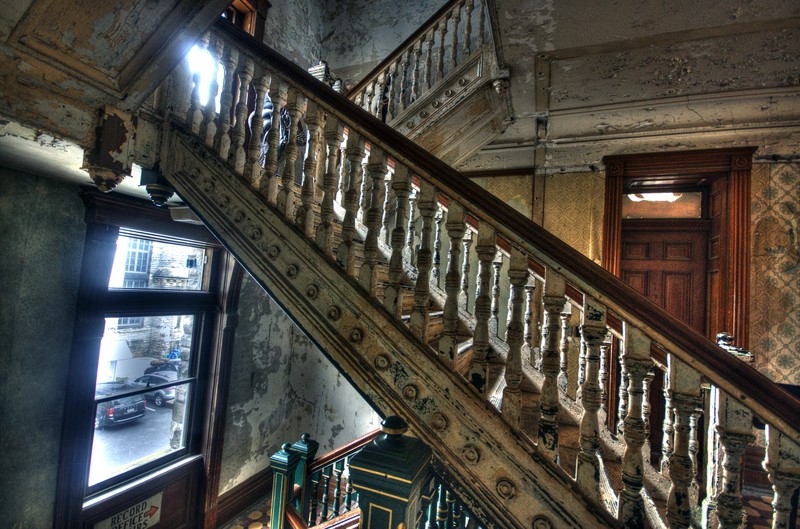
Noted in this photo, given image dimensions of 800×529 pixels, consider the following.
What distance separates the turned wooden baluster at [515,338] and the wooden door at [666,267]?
3.28 m

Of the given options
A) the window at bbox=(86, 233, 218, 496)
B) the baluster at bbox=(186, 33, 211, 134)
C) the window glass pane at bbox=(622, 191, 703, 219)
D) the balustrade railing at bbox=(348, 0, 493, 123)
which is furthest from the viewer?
the window glass pane at bbox=(622, 191, 703, 219)

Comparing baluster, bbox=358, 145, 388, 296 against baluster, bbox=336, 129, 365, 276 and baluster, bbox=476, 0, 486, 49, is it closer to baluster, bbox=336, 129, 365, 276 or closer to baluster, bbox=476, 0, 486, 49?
baluster, bbox=336, 129, 365, 276

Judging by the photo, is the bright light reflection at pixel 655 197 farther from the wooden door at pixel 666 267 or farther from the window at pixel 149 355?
the window at pixel 149 355

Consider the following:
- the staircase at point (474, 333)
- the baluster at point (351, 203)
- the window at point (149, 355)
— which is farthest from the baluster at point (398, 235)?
the window at point (149, 355)

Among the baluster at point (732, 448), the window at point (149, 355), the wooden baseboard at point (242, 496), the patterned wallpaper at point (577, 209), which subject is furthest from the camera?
the patterned wallpaper at point (577, 209)

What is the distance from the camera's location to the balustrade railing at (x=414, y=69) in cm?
319

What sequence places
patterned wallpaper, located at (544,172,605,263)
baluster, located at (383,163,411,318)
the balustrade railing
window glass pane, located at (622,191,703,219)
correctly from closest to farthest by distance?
baluster, located at (383,163,411,318) → the balustrade railing → patterned wallpaper, located at (544,172,605,263) → window glass pane, located at (622,191,703,219)

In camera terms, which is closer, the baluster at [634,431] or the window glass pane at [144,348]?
the baluster at [634,431]

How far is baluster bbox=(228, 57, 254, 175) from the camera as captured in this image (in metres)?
1.75

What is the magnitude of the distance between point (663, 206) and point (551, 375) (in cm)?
406

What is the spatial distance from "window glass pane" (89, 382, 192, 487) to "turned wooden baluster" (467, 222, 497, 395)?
2831 millimetres

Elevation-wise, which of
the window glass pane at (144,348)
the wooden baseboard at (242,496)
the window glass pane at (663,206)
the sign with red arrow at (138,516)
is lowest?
the wooden baseboard at (242,496)

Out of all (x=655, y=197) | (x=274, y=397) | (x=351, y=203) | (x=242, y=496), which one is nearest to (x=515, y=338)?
(x=351, y=203)

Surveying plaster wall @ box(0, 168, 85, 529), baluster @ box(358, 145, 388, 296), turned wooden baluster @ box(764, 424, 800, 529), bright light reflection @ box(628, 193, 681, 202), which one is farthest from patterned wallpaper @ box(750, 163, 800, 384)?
plaster wall @ box(0, 168, 85, 529)
